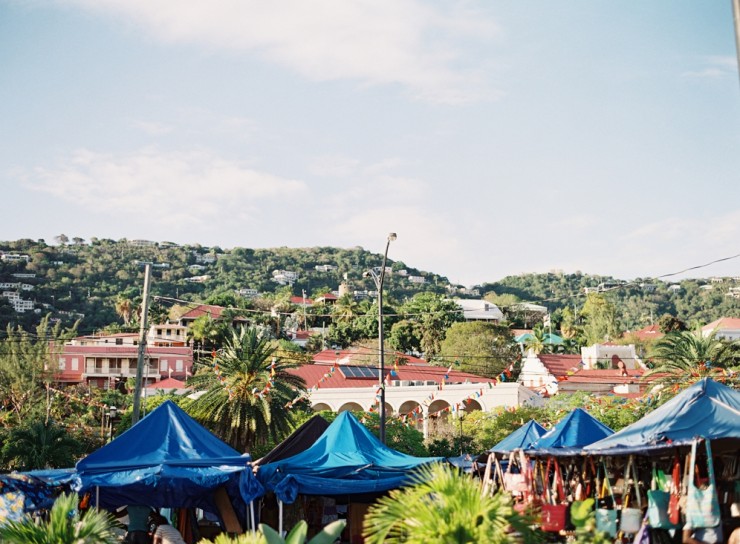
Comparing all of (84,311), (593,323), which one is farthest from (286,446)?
(84,311)

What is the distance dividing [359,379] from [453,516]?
5808 centimetres

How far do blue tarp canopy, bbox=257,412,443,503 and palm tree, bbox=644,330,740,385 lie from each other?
885 inches

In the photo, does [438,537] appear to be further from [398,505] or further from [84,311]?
[84,311]

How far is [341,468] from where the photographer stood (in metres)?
19.9

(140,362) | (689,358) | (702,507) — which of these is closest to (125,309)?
(689,358)

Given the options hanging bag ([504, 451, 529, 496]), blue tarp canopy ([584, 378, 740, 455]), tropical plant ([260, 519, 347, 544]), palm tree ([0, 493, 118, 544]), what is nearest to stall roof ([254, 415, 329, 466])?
hanging bag ([504, 451, 529, 496])

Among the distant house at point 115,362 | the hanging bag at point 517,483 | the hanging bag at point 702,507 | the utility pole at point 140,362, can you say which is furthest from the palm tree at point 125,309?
the hanging bag at point 702,507

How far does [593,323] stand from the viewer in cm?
12269

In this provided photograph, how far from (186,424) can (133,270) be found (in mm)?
180132

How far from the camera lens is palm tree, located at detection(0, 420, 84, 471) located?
127ft

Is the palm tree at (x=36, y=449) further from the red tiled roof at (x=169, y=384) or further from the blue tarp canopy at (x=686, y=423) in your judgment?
the red tiled roof at (x=169, y=384)

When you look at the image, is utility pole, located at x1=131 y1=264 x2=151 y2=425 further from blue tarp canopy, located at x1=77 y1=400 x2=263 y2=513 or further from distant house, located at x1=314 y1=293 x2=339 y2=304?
distant house, located at x1=314 y1=293 x2=339 y2=304

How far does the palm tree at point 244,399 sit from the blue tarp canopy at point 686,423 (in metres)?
21.2

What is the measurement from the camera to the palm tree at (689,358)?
41.3m
